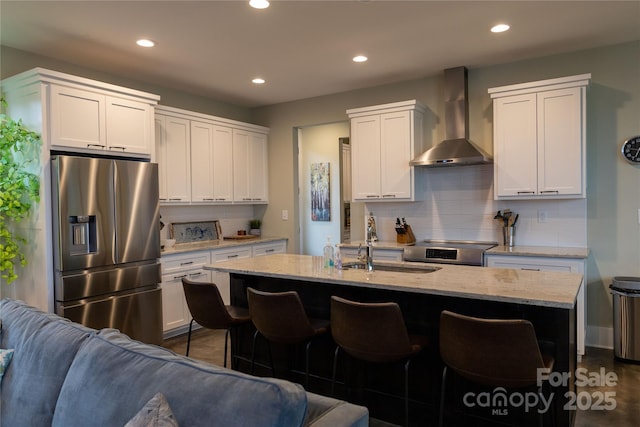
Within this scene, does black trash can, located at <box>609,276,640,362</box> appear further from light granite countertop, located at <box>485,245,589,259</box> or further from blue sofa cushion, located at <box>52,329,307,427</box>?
blue sofa cushion, located at <box>52,329,307,427</box>

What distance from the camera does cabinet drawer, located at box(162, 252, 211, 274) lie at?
4.19 m

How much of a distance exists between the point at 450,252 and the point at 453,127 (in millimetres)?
1349

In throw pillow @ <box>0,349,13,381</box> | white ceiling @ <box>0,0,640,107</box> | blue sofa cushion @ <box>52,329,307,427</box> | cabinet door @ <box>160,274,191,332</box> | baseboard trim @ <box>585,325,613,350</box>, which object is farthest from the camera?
cabinet door @ <box>160,274,191,332</box>

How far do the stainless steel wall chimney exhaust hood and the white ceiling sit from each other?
161 mm

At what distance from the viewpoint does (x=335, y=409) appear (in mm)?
1202

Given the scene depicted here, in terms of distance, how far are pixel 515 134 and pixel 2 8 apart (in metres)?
4.17

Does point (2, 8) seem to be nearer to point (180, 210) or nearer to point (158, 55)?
point (158, 55)

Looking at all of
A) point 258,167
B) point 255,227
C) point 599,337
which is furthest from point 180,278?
point 599,337

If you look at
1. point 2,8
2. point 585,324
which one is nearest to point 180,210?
point 2,8

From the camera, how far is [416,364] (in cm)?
249

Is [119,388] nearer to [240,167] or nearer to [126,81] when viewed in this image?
[126,81]

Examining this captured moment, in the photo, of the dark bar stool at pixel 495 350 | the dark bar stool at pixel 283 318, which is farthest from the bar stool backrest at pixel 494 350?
the dark bar stool at pixel 283 318

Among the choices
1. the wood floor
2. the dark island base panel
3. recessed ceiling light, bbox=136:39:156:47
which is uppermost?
recessed ceiling light, bbox=136:39:156:47

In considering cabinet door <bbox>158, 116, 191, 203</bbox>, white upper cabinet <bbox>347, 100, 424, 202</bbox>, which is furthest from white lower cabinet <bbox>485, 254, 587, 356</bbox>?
cabinet door <bbox>158, 116, 191, 203</bbox>
